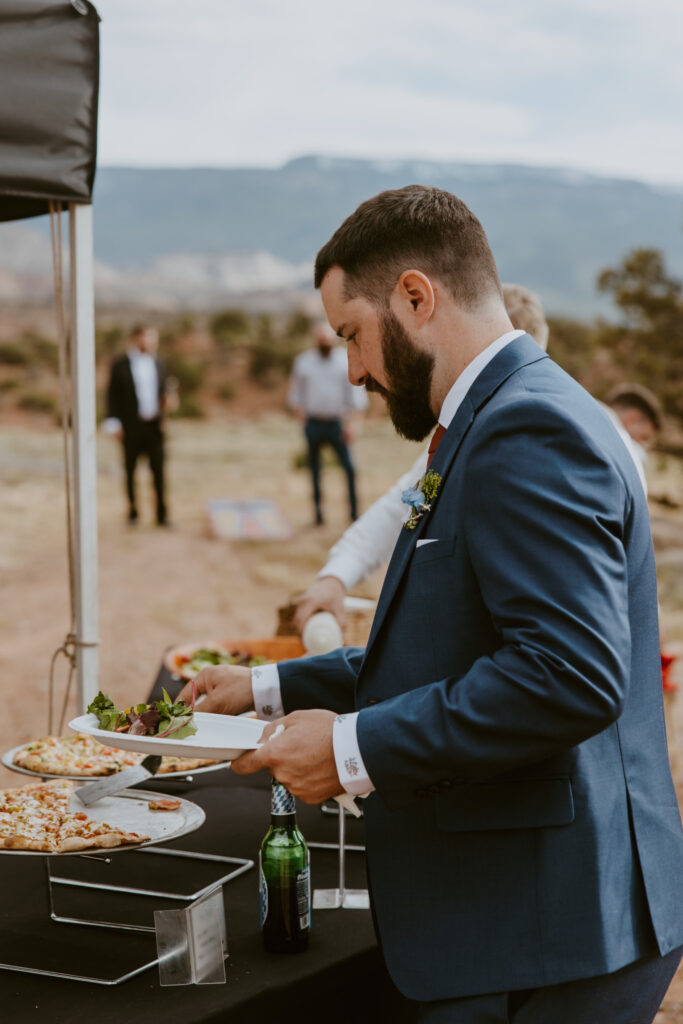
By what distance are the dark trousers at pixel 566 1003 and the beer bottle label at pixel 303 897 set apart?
35cm

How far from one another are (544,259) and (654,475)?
5346 cm

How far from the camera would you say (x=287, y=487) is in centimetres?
1900

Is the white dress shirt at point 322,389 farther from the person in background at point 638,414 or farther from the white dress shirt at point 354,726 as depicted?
the white dress shirt at point 354,726

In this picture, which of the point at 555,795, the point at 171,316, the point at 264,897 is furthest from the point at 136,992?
the point at 171,316

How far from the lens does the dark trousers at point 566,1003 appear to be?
4.36ft

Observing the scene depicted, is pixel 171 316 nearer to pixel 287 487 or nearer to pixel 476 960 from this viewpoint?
pixel 287 487

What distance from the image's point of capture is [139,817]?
1.85m

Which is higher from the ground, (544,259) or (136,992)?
(544,259)

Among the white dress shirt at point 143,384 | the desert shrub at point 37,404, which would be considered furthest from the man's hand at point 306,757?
the desert shrub at point 37,404

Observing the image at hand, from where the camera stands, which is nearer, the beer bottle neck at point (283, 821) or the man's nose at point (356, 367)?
the man's nose at point (356, 367)

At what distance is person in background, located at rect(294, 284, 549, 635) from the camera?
2.59 metres

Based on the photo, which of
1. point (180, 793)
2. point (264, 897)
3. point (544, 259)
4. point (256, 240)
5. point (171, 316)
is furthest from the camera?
point (256, 240)

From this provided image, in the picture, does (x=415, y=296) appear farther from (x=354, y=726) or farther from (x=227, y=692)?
(x=227, y=692)

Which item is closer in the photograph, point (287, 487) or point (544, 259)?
point (287, 487)
